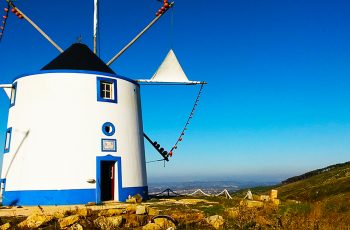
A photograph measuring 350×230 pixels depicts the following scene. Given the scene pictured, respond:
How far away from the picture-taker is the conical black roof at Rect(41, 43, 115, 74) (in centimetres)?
2170

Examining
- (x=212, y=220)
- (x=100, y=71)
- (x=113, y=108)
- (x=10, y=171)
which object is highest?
(x=100, y=71)

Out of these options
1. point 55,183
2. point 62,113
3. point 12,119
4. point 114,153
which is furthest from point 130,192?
point 12,119

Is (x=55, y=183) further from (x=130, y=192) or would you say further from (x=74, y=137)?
(x=130, y=192)

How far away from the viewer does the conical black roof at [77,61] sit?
21703 mm

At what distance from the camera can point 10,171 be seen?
21000mm

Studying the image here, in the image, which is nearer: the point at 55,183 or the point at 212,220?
the point at 212,220

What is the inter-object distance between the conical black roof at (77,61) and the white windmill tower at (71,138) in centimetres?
5

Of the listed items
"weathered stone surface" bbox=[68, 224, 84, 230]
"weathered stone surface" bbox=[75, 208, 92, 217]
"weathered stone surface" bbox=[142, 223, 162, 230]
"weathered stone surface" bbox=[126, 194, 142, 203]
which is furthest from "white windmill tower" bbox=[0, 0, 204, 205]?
"weathered stone surface" bbox=[142, 223, 162, 230]

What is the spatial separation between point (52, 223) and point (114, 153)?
8255 mm

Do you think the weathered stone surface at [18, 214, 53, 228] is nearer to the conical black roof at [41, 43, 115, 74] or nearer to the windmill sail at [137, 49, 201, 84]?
the conical black roof at [41, 43, 115, 74]

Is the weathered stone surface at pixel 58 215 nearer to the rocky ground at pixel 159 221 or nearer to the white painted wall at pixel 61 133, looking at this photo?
the rocky ground at pixel 159 221

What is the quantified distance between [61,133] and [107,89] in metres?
3.30

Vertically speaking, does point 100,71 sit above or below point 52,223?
above

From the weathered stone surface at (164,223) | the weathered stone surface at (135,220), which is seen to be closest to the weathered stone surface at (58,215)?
the weathered stone surface at (135,220)
